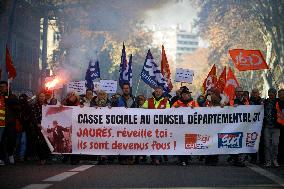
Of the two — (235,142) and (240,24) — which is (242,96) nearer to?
(235,142)

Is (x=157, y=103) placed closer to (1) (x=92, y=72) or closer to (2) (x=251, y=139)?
(2) (x=251, y=139)

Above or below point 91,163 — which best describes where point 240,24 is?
above

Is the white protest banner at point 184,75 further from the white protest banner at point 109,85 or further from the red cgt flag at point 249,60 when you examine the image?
the red cgt flag at point 249,60

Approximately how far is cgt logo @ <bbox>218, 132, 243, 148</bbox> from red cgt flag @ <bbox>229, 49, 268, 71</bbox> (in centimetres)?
363

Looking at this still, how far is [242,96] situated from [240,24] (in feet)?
100

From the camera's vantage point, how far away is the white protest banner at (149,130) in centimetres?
1522

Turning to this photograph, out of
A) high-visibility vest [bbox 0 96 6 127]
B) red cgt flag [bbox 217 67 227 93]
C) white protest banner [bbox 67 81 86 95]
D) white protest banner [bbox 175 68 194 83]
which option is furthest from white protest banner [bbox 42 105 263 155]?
red cgt flag [bbox 217 67 227 93]

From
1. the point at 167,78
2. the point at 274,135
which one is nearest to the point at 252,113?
the point at 274,135

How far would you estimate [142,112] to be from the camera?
15320 millimetres

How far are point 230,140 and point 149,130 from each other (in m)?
1.71

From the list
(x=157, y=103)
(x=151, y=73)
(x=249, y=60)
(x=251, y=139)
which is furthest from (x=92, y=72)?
(x=251, y=139)

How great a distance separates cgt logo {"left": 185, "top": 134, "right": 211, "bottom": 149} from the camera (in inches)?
602

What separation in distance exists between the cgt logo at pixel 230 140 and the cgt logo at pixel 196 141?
26 centimetres

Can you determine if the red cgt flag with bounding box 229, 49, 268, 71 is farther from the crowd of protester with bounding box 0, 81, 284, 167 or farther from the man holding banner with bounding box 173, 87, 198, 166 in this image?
the man holding banner with bounding box 173, 87, 198, 166
